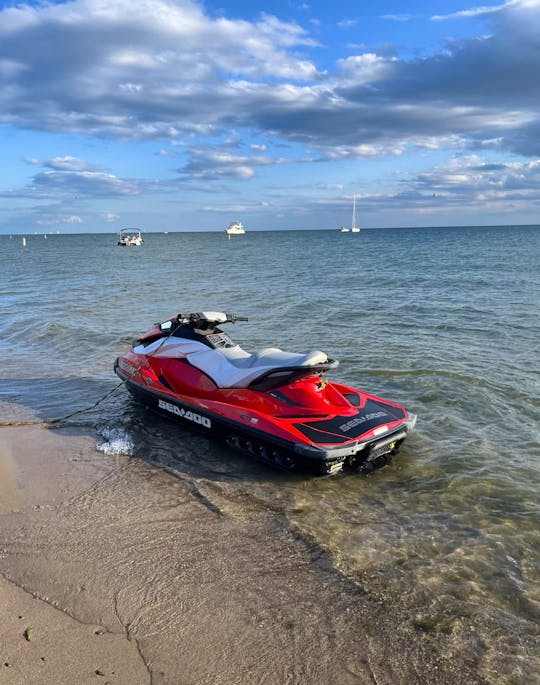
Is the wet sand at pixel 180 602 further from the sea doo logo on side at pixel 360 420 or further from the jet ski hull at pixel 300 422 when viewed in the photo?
the sea doo logo on side at pixel 360 420

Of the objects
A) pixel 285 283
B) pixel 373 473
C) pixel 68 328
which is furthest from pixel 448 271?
pixel 373 473

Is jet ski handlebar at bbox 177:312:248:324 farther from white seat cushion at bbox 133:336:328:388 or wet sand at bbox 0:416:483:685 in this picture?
wet sand at bbox 0:416:483:685

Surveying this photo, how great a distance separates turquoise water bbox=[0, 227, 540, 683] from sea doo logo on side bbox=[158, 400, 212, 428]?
34 cm

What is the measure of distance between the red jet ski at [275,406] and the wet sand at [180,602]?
2.64ft

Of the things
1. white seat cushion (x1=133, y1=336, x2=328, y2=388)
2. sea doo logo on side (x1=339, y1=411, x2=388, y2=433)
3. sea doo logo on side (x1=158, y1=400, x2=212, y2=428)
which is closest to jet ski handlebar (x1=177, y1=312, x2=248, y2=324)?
white seat cushion (x1=133, y1=336, x2=328, y2=388)

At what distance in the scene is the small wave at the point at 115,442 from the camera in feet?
22.1

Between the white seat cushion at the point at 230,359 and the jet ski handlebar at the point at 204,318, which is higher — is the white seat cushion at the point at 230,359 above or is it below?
below

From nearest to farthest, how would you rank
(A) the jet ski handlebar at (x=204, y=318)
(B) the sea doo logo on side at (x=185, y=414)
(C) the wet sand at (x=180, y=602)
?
(C) the wet sand at (x=180, y=602) → (B) the sea doo logo on side at (x=185, y=414) → (A) the jet ski handlebar at (x=204, y=318)

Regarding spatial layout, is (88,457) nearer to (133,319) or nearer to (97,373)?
(97,373)

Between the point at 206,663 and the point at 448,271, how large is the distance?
31959 millimetres

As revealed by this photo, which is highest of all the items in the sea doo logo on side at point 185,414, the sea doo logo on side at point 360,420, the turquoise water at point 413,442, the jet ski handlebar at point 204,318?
the jet ski handlebar at point 204,318

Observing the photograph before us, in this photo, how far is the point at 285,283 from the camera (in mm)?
27547

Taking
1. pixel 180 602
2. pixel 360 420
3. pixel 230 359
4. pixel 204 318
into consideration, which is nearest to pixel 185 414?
pixel 230 359

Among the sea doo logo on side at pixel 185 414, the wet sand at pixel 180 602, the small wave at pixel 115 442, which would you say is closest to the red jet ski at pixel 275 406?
the sea doo logo on side at pixel 185 414
